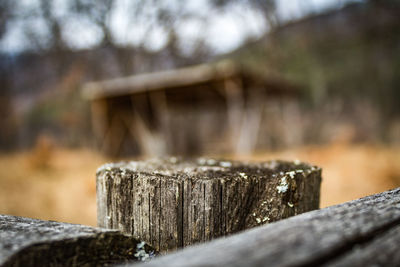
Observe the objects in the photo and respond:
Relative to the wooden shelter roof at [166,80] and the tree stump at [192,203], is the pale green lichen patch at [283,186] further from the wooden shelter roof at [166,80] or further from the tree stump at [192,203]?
the wooden shelter roof at [166,80]

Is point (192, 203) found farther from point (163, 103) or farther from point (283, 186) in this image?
point (163, 103)

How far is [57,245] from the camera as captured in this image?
69 centimetres

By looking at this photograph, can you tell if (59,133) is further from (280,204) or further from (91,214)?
(280,204)

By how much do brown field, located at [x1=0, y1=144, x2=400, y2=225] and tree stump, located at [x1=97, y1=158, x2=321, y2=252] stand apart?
138 inches

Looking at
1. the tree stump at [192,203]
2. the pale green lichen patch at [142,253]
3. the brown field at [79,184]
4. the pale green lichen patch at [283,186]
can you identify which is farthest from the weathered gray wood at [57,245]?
the brown field at [79,184]

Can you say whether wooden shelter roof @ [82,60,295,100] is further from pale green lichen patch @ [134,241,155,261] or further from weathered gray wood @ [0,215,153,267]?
weathered gray wood @ [0,215,153,267]

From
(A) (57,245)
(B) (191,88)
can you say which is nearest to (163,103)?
(B) (191,88)

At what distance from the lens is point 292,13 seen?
44.9 ft

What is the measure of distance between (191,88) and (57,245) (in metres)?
8.22

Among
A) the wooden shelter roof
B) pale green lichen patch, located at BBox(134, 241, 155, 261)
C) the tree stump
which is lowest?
pale green lichen patch, located at BBox(134, 241, 155, 261)

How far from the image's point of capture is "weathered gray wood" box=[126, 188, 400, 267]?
1.43 ft

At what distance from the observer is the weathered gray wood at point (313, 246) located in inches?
17.2

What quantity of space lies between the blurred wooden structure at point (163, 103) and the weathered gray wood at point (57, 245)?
606cm

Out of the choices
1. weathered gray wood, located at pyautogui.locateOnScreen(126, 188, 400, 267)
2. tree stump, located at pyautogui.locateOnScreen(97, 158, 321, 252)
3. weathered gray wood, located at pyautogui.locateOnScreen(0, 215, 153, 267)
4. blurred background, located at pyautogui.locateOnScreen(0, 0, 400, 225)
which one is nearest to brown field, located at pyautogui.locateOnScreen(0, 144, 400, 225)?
blurred background, located at pyautogui.locateOnScreen(0, 0, 400, 225)
